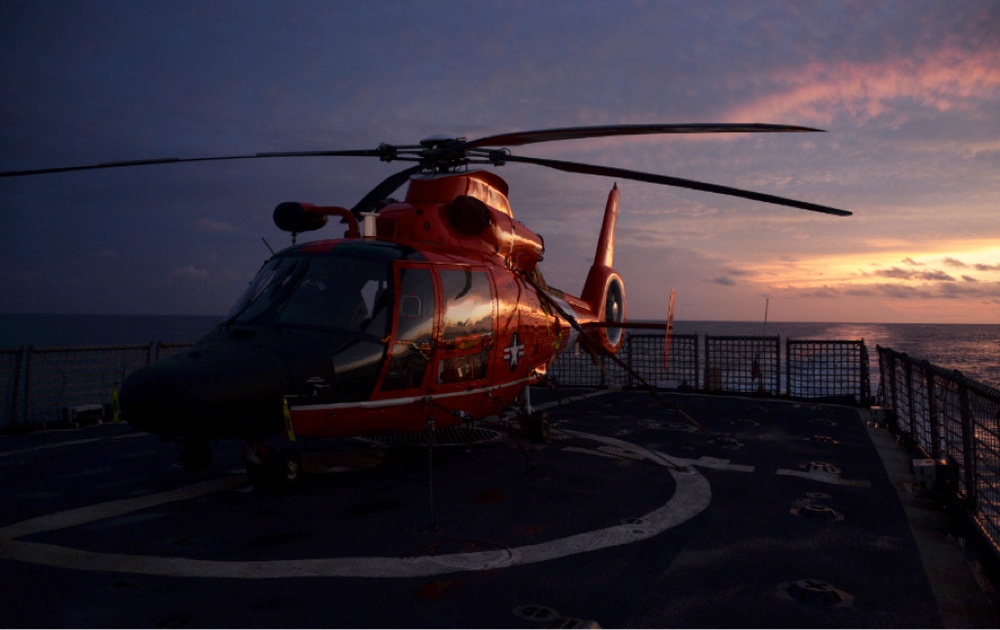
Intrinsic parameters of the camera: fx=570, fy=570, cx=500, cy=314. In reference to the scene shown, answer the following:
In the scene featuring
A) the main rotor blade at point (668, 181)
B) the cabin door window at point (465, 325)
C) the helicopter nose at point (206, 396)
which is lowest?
the helicopter nose at point (206, 396)

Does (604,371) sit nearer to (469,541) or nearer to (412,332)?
(412,332)

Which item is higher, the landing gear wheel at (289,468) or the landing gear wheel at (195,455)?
the landing gear wheel at (195,455)

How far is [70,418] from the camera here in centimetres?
1162

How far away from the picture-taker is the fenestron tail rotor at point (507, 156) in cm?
739

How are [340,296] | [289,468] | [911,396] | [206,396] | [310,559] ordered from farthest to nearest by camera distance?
[911,396], [289,468], [340,296], [206,396], [310,559]

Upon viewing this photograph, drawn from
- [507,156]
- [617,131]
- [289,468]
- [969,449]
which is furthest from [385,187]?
[969,449]

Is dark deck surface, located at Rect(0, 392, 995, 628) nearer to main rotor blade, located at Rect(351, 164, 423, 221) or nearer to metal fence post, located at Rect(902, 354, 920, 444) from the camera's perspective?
metal fence post, located at Rect(902, 354, 920, 444)

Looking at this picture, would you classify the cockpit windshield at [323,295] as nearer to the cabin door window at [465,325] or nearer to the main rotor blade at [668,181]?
the cabin door window at [465,325]

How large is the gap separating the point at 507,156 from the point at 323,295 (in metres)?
3.97

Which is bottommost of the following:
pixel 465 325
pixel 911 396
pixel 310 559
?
pixel 310 559

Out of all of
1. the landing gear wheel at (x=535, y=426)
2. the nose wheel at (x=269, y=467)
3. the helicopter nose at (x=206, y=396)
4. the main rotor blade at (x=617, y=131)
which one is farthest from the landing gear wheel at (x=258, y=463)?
the main rotor blade at (x=617, y=131)

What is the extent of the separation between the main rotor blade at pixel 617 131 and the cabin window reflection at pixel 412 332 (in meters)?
2.69

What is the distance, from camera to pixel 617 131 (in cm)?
776

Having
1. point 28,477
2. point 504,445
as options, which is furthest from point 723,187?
point 28,477
